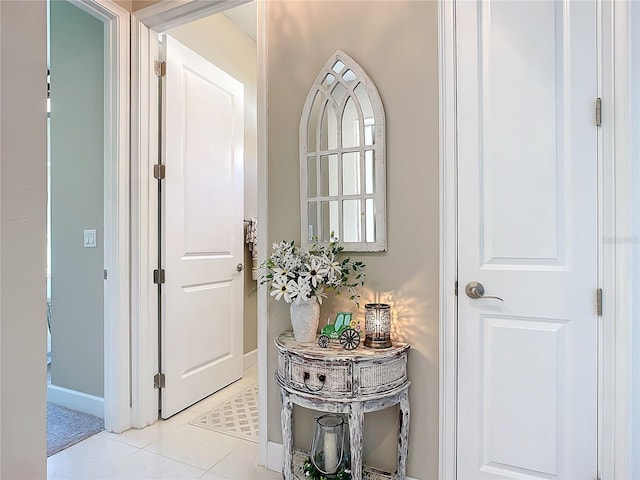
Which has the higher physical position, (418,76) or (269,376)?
(418,76)

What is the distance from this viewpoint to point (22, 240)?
1.28 feet

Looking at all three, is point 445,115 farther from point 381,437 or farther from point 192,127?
point 192,127

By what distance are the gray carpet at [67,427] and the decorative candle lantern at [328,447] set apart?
1.39m

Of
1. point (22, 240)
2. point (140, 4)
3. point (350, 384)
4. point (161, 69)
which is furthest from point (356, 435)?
point (140, 4)

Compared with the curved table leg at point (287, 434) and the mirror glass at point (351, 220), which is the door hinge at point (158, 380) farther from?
the mirror glass at point (351, 220)

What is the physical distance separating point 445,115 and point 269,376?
142 centimetres

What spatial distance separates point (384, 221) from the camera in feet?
5.80

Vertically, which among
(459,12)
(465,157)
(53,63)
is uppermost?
(53,63)

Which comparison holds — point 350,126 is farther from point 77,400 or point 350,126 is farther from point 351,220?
point 77,400

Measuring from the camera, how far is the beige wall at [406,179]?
170 cm

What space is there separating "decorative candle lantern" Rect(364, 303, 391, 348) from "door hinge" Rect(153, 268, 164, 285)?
1400mm

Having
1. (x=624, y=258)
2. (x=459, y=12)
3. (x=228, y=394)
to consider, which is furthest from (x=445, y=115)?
(x=228, y=394)

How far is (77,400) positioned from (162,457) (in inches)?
35.3

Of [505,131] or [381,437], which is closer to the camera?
[505,131]
